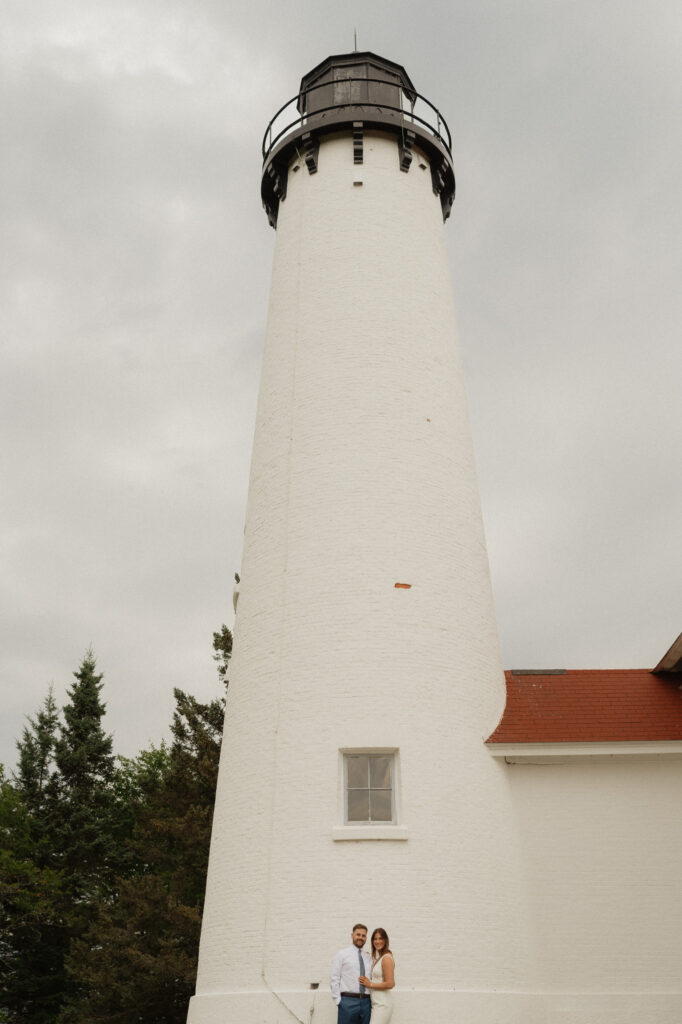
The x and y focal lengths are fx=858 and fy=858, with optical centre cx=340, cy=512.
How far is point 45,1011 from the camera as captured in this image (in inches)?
971

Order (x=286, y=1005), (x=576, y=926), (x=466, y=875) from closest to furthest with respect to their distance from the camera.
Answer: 1. (x=286, y=1005)
2. (x=466, y=875)
3. (x=576, y=926)

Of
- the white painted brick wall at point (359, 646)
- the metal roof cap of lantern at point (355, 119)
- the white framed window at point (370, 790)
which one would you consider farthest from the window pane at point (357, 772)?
the metal roof cap of lantern at point (355, 119)

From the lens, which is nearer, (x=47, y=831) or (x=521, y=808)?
(x=521, y=808)

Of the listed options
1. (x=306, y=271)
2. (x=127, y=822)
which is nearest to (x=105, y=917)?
(x=127, y=822)

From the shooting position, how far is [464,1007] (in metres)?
8.97

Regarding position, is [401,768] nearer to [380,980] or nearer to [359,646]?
[359,646]

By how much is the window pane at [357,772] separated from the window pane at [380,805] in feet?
0.53

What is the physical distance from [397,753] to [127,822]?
23250 mm

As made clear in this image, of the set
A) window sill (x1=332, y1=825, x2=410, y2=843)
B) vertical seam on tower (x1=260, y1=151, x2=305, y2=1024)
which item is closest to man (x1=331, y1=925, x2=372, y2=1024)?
vertical seam on tower (x1=260, y1=151, x2=305, y2=1024)

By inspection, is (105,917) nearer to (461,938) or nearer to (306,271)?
(461,938)

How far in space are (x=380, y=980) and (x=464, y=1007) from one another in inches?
52.9

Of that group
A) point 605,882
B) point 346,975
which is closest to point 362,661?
point 346,975

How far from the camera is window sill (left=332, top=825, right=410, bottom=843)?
9.57 m

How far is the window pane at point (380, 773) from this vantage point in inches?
399
